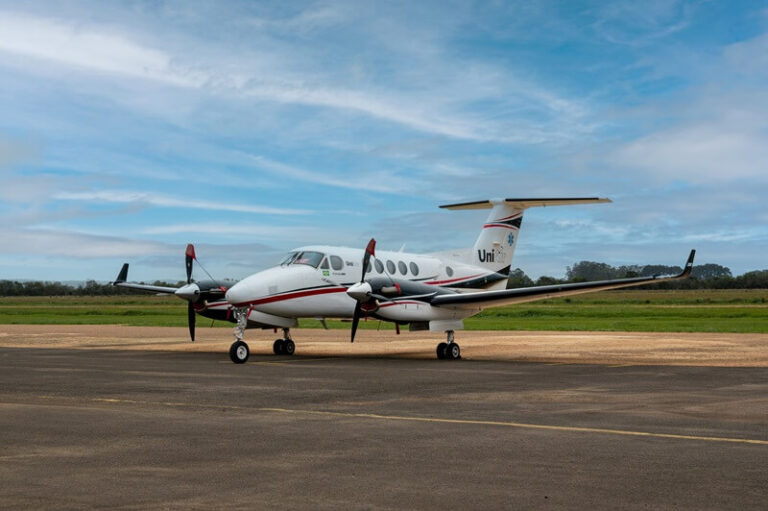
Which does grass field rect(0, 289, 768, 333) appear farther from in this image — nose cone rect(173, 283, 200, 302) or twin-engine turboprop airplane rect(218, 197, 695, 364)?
nose cone rect(173, 283, 200, 302)

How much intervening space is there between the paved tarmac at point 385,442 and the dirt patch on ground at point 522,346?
589 cm

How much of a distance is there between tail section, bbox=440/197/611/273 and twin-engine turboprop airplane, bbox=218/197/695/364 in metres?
3.00

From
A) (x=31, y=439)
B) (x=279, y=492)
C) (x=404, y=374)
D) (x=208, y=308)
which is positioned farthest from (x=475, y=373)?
(x=279, y=492)

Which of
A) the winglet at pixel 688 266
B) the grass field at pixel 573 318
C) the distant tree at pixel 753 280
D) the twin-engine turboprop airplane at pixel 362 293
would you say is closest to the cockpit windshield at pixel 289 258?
the twin-engine turboprop airplane at pixel 362 293

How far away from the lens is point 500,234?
100 feet

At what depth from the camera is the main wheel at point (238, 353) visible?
22.3 meters

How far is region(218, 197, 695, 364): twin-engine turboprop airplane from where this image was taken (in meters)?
23.7

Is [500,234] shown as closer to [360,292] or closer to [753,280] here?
[360,292]

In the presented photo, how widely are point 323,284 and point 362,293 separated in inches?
80.1

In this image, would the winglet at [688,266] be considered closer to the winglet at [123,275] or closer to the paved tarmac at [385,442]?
the paved tarmac at [385,442]

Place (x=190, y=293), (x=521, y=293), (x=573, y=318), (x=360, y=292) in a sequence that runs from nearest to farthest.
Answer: (x=360, y=292) → (x=521, y=293) → (x=190, y=293) → (x=573, y=318)

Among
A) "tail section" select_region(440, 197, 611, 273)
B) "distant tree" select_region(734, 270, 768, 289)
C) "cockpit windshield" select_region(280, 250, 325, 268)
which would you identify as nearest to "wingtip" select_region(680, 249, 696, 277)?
"tail section" select_region(440, 197, 611, 273)

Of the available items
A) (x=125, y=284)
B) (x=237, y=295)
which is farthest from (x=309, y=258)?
(x=125, y=284)

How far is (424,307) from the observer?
24.5 meters
